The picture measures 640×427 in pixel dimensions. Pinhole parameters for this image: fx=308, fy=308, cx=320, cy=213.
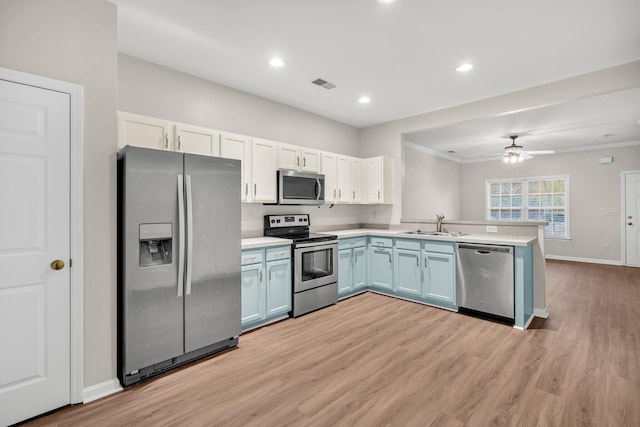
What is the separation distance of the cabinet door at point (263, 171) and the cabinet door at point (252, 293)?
0.84 metres

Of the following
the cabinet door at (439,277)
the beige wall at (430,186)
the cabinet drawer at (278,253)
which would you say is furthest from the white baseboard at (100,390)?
the beige wall at (430,186)

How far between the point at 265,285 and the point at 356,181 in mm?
2446

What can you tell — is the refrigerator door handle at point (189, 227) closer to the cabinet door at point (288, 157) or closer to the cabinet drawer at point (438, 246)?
the cabinet door at point (288, 157)

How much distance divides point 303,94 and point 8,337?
3.60m

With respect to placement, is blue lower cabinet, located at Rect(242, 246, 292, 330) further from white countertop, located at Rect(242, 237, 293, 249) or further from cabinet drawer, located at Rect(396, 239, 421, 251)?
cabinet drawer, located at Rect(396, 239, 421, 251)

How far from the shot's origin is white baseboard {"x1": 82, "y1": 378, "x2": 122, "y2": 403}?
2.08 metres

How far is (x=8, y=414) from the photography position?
182 cm

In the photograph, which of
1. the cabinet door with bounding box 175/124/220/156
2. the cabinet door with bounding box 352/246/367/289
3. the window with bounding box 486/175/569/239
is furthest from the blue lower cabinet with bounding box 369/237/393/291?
the window with bounding box 486/175/569/239

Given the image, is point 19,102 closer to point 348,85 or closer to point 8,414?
point 8,414

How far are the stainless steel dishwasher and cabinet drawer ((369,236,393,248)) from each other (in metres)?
0.96

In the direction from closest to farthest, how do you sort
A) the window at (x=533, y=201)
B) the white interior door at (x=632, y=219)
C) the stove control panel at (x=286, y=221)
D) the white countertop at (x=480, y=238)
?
the white countertop at (x=480, y=238) < the stove control panel at (x=286, y=221) < the white interior door at (x=632, y=219) < the window at (x=533, y=201)

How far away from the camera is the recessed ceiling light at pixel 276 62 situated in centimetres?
311

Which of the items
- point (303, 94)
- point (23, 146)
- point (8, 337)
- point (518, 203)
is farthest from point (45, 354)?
point (518, 203)

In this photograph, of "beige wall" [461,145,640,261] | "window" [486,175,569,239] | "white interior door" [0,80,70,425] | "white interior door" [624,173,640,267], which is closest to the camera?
"white interior door" [0,80,70,425]
